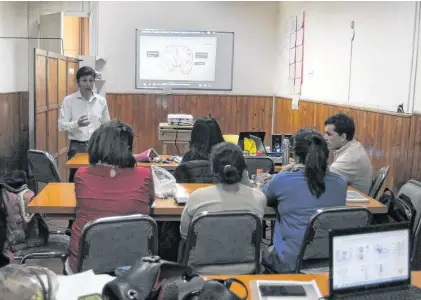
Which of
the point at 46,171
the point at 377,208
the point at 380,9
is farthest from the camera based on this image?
the point at 380,9

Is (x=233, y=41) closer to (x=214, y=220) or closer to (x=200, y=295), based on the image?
(x=214, y=220)

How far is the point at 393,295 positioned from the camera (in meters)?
1.81

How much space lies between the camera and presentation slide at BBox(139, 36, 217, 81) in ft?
26.3

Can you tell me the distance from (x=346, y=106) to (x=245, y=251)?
300 cm

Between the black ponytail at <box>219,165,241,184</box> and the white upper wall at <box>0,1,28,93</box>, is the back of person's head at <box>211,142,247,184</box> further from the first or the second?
the white upper wall at <box>0,1,28,93</box>

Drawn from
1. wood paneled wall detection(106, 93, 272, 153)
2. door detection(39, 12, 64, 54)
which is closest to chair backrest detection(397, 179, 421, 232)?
wood paneled wall detection(106, 93, 272, 153)

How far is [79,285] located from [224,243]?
89 centimetres

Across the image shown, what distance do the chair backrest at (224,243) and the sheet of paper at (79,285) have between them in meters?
0.68

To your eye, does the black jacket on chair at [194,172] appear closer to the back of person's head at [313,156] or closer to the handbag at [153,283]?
the back of person's head at [313,156]

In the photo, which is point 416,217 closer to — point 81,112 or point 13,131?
point 81,112

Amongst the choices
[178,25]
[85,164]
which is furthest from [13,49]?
[85,164]

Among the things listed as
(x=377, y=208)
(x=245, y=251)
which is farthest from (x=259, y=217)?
(x=377, y=208)

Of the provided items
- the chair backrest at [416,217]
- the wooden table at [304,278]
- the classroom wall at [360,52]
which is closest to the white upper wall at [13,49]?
the classroom wall at [360,52]

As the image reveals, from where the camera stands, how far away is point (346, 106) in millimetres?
5148
